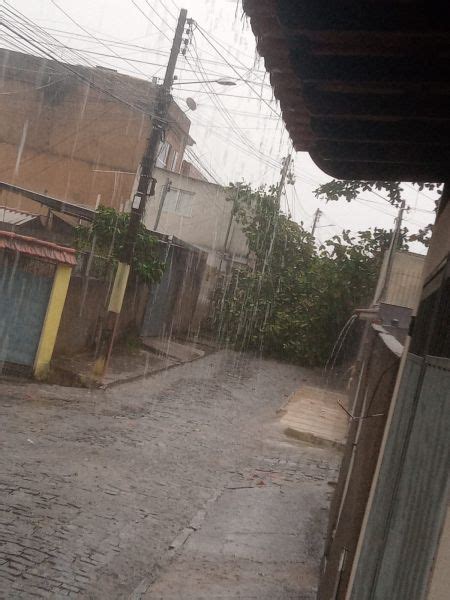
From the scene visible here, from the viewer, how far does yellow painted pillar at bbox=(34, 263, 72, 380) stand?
12.3 m

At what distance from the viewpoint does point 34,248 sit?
12.3m

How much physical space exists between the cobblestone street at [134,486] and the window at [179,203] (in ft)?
53.9

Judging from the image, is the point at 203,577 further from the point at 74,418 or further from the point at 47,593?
the point at 74,418

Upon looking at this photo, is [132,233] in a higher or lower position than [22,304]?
higher

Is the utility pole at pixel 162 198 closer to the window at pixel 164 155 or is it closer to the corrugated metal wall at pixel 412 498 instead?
the window at pixel 164 155

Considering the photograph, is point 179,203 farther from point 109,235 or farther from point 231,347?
point 109,235

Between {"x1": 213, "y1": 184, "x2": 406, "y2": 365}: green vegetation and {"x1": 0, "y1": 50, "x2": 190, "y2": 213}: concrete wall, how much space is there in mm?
5121

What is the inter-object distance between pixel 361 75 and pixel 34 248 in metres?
10.8

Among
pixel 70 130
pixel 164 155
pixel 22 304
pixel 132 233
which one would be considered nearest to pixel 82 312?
pixel 132 233

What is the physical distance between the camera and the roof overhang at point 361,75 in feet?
6.12

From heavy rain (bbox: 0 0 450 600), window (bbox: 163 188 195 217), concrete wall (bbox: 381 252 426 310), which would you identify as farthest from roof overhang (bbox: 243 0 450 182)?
window (bbox: 163 188 195 217)

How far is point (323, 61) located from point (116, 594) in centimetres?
419

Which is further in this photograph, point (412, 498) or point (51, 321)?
point (51, 321)

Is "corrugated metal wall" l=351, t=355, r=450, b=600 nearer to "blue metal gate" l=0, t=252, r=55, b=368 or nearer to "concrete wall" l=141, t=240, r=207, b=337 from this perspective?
"blue metal gate" l=0, t=252, r=55, b=368
